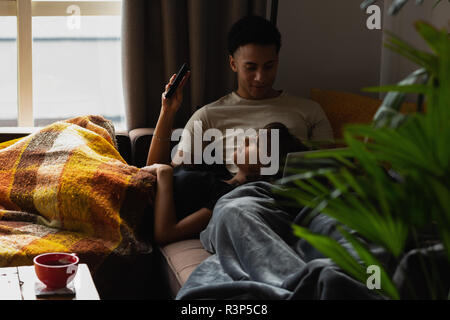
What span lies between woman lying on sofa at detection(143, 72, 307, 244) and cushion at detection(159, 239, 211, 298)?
51 mm

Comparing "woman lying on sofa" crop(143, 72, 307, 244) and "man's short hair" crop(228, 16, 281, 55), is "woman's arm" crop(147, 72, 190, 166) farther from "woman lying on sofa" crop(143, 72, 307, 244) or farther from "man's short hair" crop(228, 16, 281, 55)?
"man's short hair" crop(228, 16, 281, 55)

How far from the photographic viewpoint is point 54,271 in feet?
4.06

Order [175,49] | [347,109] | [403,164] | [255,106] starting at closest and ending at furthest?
1. [403,164]
2. [255,106]
3. [347,109]
4. [175,49]

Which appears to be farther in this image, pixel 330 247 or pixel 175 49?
pixel 175 49

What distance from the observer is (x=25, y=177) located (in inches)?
80.1

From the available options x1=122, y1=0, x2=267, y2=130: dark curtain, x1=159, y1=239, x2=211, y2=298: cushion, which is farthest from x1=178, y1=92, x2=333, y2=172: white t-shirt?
x1=159, y1=239, x2=211, y2=298: cushion

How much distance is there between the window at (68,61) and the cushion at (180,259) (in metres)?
1.10

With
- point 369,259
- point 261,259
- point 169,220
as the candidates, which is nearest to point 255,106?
point 169,220

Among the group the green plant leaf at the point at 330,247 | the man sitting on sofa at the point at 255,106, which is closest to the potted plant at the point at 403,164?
the green plant leaf at the point at 330,247

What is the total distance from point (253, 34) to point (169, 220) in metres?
0.83

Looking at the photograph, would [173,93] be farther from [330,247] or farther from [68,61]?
[330,247]

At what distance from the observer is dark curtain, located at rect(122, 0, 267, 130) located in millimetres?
2590
